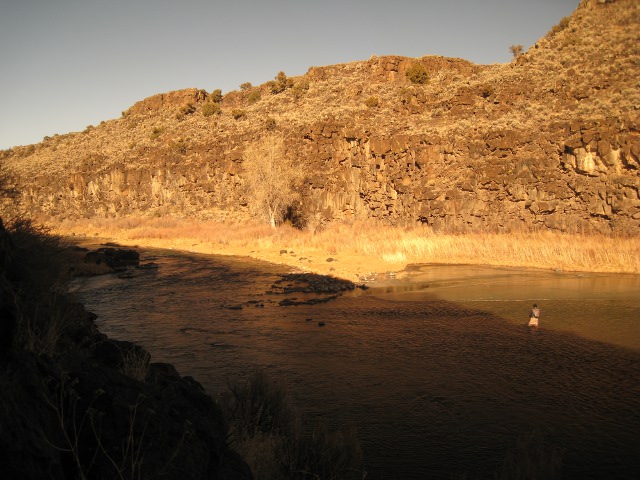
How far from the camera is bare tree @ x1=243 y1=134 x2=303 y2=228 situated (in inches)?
1608

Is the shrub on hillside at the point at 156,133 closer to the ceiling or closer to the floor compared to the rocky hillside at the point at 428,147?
closer to the ceiling

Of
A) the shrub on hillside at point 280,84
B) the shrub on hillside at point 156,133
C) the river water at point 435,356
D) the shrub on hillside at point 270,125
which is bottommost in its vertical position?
the river water at point 435,356

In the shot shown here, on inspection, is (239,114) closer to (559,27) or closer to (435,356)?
(559,27)

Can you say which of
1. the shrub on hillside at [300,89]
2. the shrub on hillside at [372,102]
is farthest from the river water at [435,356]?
the shrub on hillside at [300,89]

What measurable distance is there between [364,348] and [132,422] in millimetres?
9402

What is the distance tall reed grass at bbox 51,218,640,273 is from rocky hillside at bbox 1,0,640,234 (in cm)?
249

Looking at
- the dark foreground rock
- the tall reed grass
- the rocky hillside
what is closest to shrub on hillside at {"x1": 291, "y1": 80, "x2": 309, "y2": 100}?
the rocky hillside

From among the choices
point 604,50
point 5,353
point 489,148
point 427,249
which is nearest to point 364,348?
point 5,353

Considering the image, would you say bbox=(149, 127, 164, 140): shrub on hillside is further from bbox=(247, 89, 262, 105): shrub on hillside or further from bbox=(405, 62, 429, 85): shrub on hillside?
bbox=(405, 62, 429, 85): shrub on hillside

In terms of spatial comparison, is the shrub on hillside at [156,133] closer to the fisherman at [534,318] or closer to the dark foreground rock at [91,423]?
the fisherman at [534,318]

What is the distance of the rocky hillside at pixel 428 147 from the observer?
3109 centimetres

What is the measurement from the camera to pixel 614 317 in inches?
614

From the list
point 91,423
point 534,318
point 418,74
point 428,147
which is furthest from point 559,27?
point 91,423

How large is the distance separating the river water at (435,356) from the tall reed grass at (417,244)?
2688 mm
